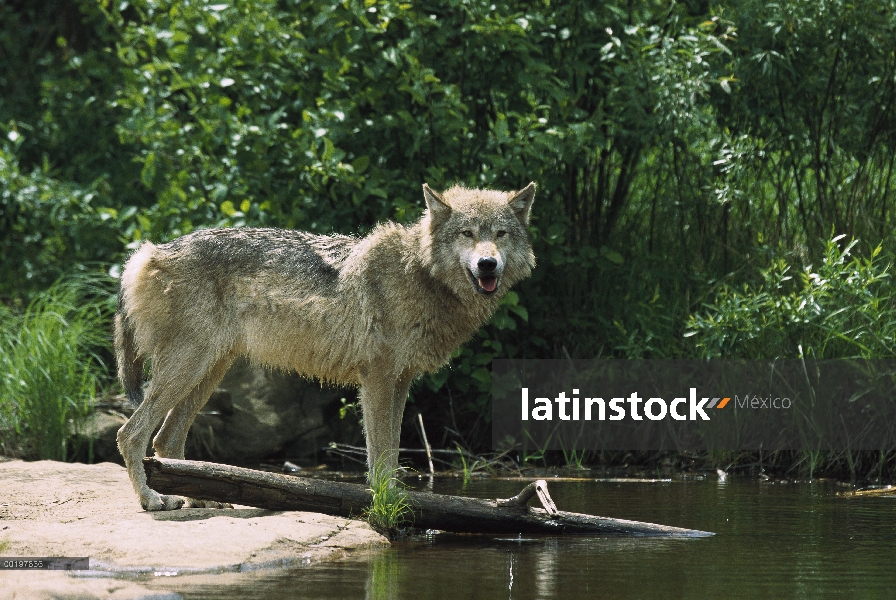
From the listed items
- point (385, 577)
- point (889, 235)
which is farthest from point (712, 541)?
point (889, 235)

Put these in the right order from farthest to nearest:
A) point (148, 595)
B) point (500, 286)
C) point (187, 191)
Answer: point (187, 191)
point (500, 286)
point (148, 595)

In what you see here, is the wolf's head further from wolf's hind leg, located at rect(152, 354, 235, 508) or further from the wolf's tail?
the wolf's tail

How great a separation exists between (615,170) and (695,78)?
2023mm

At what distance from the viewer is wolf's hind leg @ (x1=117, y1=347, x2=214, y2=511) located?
20.5ft

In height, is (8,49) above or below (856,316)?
above

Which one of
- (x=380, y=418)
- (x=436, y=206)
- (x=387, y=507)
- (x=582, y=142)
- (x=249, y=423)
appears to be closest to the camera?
(x=387, y=507)

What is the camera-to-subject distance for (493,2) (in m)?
9.09

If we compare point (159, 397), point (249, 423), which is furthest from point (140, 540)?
point (249, 423)

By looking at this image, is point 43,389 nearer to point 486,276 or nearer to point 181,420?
point 181,420

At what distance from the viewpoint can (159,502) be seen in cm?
609

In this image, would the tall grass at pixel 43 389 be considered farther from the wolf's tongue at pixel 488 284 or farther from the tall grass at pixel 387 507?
the wolf's tongue at pixel 488 284

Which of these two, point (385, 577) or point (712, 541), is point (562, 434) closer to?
point (712, 541)

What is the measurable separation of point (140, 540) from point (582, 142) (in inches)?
202

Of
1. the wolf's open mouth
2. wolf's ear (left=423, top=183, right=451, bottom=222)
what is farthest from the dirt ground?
wolf's ear (left=423, top=183, right=451, bottom=222)
